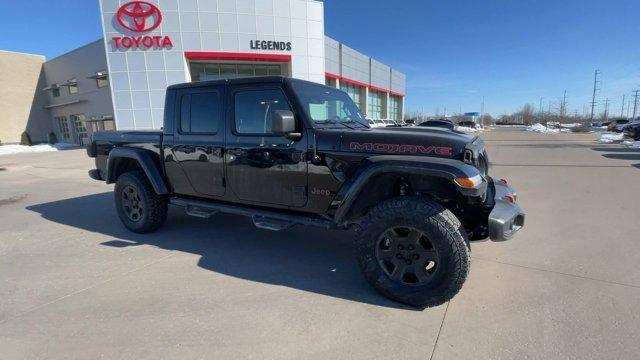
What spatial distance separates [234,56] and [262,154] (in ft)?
71.3

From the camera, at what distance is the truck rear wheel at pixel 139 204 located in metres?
4.63

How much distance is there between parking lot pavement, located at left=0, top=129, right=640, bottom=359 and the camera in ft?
7.85

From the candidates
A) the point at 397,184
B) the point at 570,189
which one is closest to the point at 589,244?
the point at 397,184

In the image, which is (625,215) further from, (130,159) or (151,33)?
(151,33)

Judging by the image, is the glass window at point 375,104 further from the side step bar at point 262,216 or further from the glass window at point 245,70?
the side step bar at point 262,216

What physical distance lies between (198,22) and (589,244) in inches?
943

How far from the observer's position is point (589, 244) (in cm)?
411

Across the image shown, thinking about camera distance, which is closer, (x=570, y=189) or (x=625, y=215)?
(x=625, y=215)

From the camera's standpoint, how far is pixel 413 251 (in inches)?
115

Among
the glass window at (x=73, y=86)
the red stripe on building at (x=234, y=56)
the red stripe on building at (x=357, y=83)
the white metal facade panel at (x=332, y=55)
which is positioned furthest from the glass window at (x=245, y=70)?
the glass window at (x=73, y=86)

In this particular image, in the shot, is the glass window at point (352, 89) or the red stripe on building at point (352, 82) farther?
the glass window at point (352, 89)

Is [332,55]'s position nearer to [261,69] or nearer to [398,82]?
[261,69]

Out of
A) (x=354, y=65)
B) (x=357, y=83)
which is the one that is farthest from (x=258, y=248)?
(x=357, y=83)

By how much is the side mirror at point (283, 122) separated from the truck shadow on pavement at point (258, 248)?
1.47 meters
